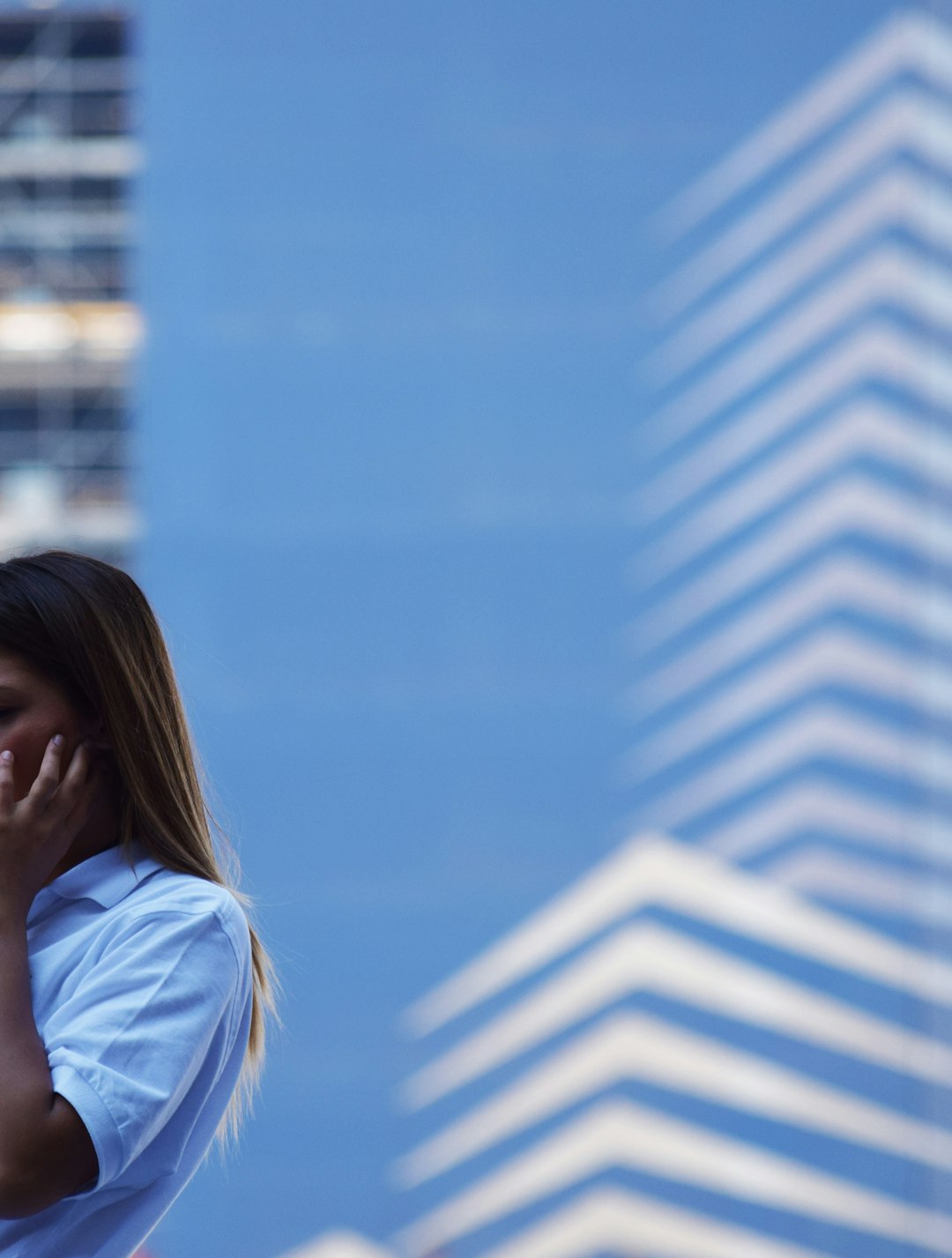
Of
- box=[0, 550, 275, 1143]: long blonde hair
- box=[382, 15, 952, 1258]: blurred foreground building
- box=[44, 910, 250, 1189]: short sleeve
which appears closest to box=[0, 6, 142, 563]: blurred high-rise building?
box=[382, 15, 952, 1258]: blurred foreground building

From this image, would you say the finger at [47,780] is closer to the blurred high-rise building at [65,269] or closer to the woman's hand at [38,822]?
the woman's hand at [38,822]

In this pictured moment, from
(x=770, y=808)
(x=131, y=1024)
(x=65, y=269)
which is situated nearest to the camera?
(x=131, y=1024)

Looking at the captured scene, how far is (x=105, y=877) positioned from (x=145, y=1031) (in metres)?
0.10

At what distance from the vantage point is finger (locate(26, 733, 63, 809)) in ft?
2.19

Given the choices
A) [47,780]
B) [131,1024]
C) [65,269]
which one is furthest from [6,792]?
[65,269]

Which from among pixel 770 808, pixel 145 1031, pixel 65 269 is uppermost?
pixel 65 269

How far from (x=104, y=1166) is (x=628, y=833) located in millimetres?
3433

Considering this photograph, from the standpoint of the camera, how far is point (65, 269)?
21.9 ft

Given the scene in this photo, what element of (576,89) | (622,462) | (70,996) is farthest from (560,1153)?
(70,996)

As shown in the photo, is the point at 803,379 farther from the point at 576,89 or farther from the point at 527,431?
the point at 576,89

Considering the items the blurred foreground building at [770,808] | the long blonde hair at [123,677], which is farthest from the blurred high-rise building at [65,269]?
the long blonde hair at [123,677]

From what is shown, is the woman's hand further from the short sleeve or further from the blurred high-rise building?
the blurred high-rise building

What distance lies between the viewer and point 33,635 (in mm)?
710

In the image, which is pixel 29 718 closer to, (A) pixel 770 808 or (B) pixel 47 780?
(B) pixel 47 780
